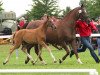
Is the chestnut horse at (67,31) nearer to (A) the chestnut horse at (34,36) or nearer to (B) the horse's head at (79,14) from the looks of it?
(B) the horse's head at (79,14)

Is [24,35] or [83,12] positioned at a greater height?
[83,12]

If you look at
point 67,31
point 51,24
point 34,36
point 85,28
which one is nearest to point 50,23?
point 51,24

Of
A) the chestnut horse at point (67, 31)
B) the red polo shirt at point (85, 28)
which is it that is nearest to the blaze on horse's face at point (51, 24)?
the chestnut horse at point (67, 31)

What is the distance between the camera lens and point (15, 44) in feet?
50.8

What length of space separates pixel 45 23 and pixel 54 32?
1081 mm

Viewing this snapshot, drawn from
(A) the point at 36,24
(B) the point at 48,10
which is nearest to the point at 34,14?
(B) the point at 48,10

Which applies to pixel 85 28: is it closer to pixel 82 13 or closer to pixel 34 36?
pixel 82 13

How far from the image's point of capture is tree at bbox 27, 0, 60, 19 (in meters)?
64.6

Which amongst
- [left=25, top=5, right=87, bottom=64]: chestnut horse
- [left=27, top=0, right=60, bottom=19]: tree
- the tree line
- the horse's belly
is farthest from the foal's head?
[left=27, top=0, right=60, bottom=19]: tree

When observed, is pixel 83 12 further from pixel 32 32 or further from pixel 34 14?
pixel 34 14

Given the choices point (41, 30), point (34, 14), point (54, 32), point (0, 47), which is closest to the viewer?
point (41, 30)

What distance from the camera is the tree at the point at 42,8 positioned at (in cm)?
6462

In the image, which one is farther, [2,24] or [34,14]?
[34,14]

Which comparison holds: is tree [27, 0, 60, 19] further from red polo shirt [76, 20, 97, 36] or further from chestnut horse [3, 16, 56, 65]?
red polo shirt [76, 20, 97, 36]
